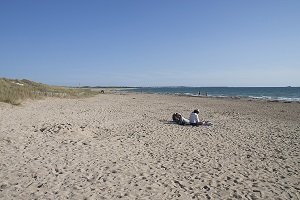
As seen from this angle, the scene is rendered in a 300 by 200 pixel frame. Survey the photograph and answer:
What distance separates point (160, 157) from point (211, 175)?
1987mm

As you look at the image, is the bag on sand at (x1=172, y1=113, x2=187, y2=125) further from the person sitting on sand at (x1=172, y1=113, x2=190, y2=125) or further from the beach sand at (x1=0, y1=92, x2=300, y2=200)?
the beach sand at (x1=0, y1=92, x2=300, y2=200)

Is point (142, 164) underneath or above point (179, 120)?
underneath

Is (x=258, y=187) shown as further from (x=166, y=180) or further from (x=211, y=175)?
(x=166, y=180)

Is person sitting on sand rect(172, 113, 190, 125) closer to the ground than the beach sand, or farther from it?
farther from it

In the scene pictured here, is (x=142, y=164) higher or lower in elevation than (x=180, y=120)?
lower

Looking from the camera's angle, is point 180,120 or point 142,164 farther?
point 180,120

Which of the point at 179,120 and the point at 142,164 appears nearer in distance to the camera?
the point at 142,164

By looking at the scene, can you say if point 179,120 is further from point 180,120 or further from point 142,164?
point 142,164

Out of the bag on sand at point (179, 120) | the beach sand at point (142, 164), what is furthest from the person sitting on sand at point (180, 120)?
the beach sand at point (142, 164)

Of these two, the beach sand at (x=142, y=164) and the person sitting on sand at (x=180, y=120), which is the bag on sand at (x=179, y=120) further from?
the beach sand at (x=142, y=164)

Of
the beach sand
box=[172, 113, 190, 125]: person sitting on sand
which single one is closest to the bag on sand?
box=[172, 113, 190, 125]: person sitting on sand

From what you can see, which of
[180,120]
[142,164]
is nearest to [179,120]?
[180,120]

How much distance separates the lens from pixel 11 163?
7.91m

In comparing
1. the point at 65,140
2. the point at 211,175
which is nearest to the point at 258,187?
the point at 211,175
